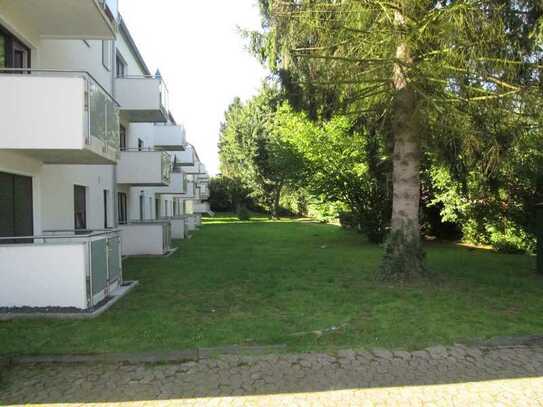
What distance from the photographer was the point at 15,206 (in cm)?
869

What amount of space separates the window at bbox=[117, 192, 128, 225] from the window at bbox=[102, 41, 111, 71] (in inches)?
179

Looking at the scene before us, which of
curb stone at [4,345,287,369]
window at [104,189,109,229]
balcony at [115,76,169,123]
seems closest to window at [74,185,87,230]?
window at [104,189,109,229]

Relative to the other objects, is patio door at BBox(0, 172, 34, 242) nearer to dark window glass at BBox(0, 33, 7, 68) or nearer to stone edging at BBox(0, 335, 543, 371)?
dark window glass at BBox(0, 33, 7, 68)

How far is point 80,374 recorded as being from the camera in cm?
486

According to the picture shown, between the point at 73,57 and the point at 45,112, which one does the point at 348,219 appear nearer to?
the point at 73,57

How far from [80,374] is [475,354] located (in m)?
4.24

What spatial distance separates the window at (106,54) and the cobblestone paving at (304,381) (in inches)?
461

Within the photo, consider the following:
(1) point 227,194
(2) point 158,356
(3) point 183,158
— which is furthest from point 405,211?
(1) point 227,194

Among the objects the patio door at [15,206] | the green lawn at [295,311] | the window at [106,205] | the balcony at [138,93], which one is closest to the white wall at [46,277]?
the green lawn at [295,311]

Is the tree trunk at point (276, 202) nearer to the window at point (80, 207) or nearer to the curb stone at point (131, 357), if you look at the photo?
the window at point (80, 207)

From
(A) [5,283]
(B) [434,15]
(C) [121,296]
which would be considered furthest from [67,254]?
(B) [434,15]

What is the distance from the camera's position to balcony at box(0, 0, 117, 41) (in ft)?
27.3

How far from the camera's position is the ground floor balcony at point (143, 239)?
631 inches

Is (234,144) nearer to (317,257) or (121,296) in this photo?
(317,257)
